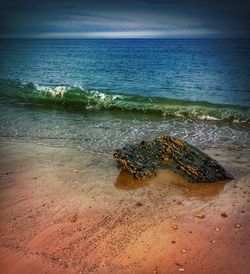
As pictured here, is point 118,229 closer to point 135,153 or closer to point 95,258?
point 95,258

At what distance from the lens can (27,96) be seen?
19.8 meters

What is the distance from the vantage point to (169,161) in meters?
7.76

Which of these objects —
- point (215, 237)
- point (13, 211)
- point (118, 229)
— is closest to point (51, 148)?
point (13, 211)

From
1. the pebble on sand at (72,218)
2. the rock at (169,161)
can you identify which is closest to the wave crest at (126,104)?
the rock at (169,161)

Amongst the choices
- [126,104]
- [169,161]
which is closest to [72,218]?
[169,161]

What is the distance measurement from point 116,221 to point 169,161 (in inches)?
104

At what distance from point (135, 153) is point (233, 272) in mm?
3887

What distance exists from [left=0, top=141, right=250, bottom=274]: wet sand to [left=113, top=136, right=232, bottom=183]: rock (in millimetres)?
232

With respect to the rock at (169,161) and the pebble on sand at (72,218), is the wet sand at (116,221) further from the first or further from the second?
the rock at (169,161)

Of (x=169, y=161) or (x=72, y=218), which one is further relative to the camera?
(x=169, y=161)

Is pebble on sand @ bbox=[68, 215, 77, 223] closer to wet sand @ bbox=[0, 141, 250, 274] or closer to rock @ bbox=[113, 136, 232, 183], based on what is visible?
wet sand @ bbox=[0, 141, 250, 274]

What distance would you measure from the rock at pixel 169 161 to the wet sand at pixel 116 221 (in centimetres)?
23

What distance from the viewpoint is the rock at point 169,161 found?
7246mm

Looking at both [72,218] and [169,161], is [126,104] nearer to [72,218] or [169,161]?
[169,161]
